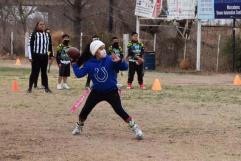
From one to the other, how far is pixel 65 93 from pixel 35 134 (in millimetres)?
7224

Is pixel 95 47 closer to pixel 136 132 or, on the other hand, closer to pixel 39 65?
pixel 136 132

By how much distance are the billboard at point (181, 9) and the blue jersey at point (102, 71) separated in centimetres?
2186

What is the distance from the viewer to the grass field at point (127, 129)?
8.55 metres

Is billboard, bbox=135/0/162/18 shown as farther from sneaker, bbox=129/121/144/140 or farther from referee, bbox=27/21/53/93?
sneaker, bbox=129/121/144/140

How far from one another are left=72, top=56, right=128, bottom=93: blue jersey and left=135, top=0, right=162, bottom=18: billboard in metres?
23.0

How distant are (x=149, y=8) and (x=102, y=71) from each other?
23.4m

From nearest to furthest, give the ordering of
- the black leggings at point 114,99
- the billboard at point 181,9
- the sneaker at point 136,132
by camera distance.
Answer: the sneaker at point 136,132
the black leggings at point 114,99
the billboard at point 181,9

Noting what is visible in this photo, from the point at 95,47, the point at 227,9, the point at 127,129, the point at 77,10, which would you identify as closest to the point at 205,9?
the point at 227,9

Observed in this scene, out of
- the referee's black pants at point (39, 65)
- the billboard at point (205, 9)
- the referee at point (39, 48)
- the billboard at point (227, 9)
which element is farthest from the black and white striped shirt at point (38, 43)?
the billboard at point (205, 9)

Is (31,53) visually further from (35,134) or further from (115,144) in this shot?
(115,144)

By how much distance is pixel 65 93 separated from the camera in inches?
685

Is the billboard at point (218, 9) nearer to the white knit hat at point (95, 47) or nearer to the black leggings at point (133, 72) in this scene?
the black leggings at point (133, 72)

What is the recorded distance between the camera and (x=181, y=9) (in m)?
31.6

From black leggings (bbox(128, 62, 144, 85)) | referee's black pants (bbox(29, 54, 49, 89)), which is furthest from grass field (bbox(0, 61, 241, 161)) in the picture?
black leggings (bbox(128, 62, 144, 85))
